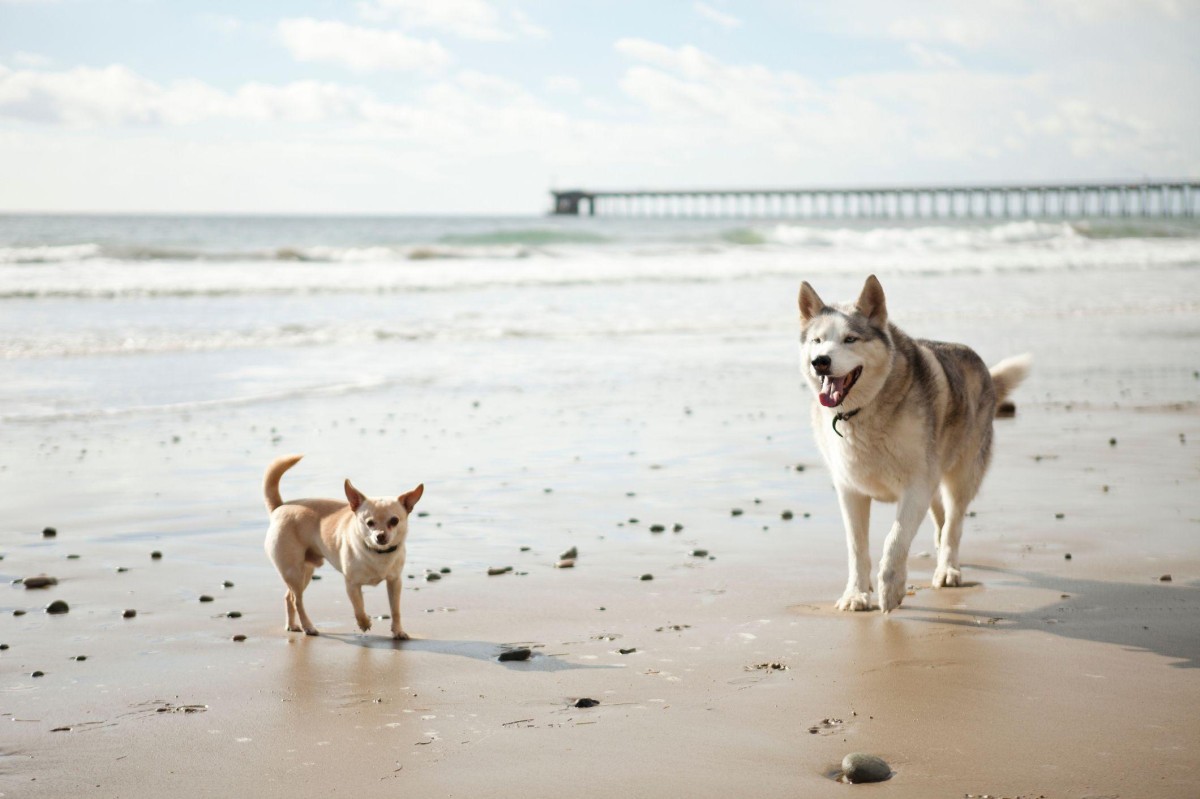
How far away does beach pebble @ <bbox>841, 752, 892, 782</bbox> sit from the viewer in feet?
10.5

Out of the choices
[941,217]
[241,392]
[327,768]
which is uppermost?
[941,217]

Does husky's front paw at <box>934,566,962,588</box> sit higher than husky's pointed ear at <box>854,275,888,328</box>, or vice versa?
husky's pointed ear at <box>854,275,888,328</box>

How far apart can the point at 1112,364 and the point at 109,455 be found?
10725 millimetres

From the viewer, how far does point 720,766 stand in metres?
3.36

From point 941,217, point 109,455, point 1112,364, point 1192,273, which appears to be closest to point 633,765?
point 109,455

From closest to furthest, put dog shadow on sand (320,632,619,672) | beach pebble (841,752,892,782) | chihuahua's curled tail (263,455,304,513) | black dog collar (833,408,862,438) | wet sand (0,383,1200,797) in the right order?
beach pebble (841,752,892,782)
wet sand (0,383,1200,797)
dog shadow on sand (320,632,619,672)
black dog collar (833,408,862,438)
chihuahua's curled tail (263,455,304,513)

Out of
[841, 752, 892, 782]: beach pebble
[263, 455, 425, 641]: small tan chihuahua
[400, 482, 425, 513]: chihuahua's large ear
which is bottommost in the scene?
[841, 752, 892, 782]: beach pebble

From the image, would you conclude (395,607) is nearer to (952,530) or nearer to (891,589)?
(891,589)

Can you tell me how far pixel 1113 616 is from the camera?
485 cm

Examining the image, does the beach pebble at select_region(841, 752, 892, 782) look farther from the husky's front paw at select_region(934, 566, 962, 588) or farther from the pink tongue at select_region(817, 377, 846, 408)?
the husky's front paw at select_region(934, 566, 962, 588)

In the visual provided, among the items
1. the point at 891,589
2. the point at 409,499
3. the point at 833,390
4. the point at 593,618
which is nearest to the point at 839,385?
the point at 833,390

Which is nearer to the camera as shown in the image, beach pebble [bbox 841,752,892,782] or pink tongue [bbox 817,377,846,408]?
beach pebble [bbox 841,752,892,782]

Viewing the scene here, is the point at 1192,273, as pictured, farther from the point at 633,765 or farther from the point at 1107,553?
the point at 633,765

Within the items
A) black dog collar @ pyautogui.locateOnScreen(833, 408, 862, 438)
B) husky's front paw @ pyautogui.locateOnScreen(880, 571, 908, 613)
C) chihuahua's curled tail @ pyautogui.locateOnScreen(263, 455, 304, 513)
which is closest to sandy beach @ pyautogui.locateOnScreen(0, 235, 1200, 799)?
husky's front paw @ pyautogui.locateOnScreen(880, 571, 908, 613)
